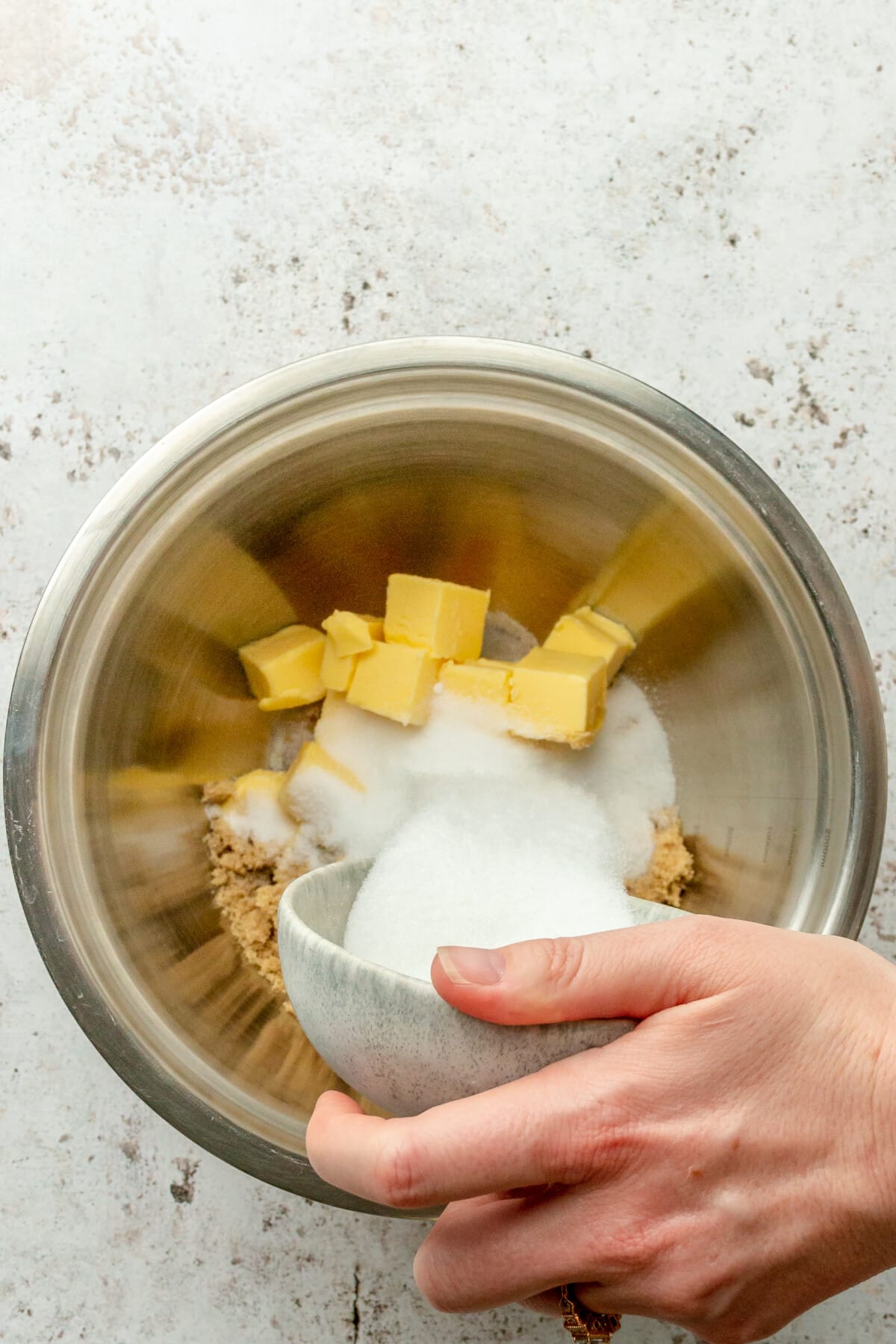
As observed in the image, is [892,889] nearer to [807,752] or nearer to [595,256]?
[807,752]

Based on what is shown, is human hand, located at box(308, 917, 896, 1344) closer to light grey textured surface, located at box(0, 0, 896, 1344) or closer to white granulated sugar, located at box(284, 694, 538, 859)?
white granulated sugar, located at box(284, 694, 538, 859)

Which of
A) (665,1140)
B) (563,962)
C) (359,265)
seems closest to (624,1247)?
(665,1140)

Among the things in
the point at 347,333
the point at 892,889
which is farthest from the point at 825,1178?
the point at 347,333

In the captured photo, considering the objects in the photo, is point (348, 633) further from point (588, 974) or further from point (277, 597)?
point (588, 974)

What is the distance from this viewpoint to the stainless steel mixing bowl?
0.80 m

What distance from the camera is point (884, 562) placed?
107 centimetres

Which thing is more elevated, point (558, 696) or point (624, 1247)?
point (558, 696)

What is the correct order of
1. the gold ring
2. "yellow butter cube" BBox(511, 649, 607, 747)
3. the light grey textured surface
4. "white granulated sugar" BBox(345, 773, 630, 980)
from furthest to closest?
the light grey textured surface, "yellow butter cube" BBox(511, 649, 607, 747), "white granulated sugar" BBox(345, 773, 630, 980), the gold ring

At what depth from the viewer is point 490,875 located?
0.86m

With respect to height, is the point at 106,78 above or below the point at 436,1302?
above

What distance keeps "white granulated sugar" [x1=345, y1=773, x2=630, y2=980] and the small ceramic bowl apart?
0.29 feet

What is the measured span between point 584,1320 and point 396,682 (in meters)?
0.54

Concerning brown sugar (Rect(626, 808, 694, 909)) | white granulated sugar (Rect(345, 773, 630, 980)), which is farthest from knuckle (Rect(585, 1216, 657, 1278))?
brown sugar (Rect(626, 808, 694, 909))

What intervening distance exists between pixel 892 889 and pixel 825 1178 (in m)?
0.49
